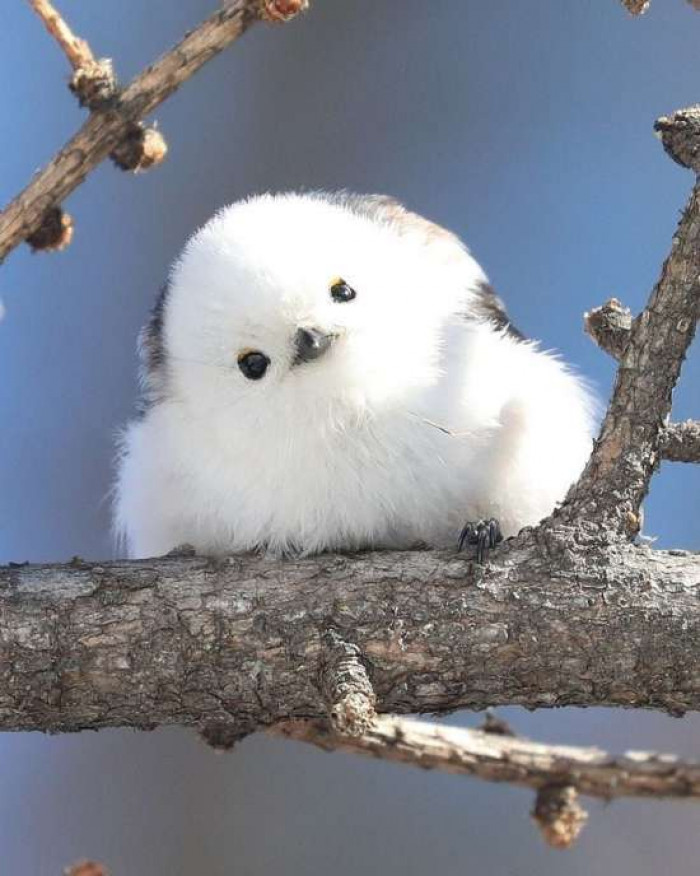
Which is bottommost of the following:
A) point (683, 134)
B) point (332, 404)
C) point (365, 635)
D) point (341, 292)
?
point (365, 635)

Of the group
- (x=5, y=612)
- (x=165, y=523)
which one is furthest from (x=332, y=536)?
(x=5, y=612)

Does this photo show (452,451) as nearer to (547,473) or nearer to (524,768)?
(547,473)

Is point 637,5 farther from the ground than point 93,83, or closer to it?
farther from the ground

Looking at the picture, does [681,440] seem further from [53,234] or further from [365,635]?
[53,234]

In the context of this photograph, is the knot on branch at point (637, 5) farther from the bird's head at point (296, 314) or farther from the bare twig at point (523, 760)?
the bare twig at point (523, 760)

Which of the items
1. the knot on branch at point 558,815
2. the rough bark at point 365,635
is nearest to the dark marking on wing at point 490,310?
the rough bark at point 365,635

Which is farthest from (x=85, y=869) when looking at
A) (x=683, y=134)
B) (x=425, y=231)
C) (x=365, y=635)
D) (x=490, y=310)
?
(x=425, y=231)

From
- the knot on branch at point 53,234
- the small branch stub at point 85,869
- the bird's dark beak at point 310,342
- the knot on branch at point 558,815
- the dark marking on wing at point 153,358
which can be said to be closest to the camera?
the small branch stub at point 85,869
